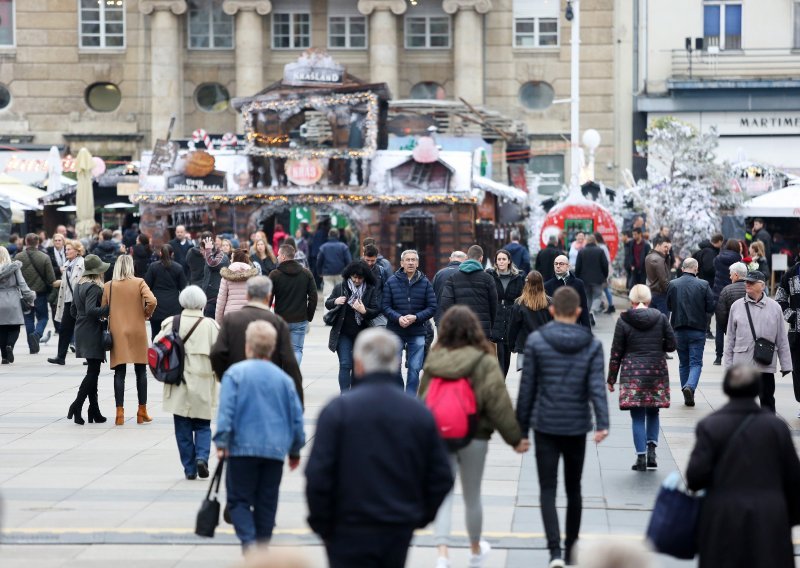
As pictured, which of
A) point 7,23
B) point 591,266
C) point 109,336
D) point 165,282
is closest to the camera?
point 109,336

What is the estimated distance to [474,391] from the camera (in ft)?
27.1

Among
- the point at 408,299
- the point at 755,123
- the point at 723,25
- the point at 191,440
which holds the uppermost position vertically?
the point at 723,25

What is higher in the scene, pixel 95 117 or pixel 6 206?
pixel 95 117

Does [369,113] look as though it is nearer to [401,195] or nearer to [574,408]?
[401,195]

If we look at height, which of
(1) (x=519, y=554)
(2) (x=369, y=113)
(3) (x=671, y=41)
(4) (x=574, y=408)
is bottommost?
(1) (x=519, y=554)

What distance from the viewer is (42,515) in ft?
32.6

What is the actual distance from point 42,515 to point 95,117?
133 feet

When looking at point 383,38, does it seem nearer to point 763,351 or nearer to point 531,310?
point 531,310

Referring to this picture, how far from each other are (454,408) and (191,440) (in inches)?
143

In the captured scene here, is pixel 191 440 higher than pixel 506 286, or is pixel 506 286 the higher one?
pixel 506 286

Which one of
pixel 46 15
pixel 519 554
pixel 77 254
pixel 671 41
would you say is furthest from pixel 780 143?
pixel 519 554

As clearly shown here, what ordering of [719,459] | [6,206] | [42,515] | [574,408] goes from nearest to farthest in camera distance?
[719,459] < [574,408] < [42,515] < [6,206]

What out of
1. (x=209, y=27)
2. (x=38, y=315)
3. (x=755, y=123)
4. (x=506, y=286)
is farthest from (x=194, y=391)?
(x=209, y=27)

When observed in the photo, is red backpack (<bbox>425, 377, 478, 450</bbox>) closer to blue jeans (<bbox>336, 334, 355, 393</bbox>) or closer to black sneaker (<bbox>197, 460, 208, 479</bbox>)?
black sneaker (<bbox>197, 460, 208, 479</bbox>)
